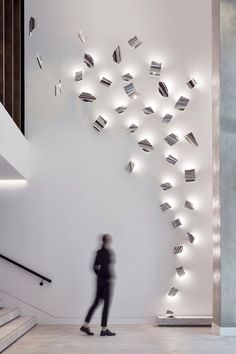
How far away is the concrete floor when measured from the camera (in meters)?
8.16

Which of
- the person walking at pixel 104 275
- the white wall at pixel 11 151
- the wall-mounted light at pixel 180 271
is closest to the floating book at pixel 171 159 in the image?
the wall-mounted light at pixel 180 271

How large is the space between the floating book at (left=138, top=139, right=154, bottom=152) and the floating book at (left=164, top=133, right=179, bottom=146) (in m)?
0.28

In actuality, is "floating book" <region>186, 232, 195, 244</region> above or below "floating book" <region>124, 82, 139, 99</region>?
below

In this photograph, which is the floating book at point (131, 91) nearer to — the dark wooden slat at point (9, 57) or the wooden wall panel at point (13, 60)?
the wooden wall panel at point (13, 60)

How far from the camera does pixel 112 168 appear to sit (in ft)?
38.7

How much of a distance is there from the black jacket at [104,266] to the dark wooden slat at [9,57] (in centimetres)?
296

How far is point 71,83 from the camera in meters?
11.9

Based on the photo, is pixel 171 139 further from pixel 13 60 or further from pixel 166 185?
pixel 13 60

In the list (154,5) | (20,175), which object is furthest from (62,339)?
(154,5)

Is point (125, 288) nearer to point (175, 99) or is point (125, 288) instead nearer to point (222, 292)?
point (222, 292)

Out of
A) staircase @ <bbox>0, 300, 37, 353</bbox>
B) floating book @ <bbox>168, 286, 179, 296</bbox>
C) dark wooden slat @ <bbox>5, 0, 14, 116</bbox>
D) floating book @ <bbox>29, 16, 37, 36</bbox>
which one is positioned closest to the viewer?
staircase @ <bbox>0, 300, 37, 353</bbox>

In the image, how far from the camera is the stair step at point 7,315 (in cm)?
988

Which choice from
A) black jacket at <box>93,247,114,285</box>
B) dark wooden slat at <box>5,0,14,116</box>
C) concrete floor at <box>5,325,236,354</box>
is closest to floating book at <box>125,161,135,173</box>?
dark wooden slat at <box>5,0,14,116</box>

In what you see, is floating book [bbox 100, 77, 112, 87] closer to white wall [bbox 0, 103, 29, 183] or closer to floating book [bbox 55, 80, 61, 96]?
floating book [bbox 55, 80, 61, 96]
